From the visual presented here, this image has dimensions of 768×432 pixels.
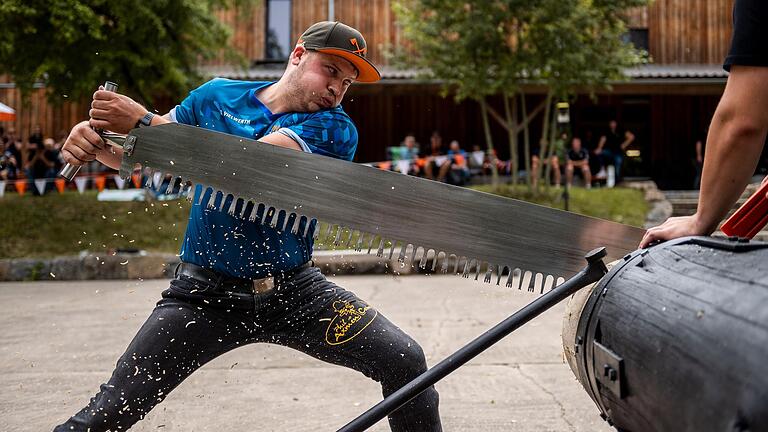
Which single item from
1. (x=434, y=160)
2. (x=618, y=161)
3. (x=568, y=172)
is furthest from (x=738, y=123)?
(x=618, y=161)

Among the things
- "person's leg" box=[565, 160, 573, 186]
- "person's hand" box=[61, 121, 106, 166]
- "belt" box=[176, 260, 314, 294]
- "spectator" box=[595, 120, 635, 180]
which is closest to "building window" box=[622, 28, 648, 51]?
"spectator" box=[595, 120, 635, 180]

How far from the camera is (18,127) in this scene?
20.7m

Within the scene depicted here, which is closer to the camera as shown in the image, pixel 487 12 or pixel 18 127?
pixel 487 12

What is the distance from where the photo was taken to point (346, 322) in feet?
8.68

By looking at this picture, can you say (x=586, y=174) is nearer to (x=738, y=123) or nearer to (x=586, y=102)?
(x=586, y=102)

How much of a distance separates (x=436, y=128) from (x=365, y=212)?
61.6ft

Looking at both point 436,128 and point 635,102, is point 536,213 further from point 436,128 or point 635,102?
point 635,102

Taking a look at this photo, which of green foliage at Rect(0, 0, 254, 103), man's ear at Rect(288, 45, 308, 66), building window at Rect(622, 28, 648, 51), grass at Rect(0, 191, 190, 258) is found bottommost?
grass at Rect(0, 191, 190, 258)

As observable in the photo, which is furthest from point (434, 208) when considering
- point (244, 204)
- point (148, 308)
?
point (148, 308)

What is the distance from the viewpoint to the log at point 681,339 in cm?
133

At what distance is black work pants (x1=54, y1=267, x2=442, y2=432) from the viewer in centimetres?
250

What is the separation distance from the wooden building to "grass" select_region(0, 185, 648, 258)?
5.91 m

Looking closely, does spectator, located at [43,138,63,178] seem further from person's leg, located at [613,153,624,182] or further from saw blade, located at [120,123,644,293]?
saw blade, located at [120,123,644,293]

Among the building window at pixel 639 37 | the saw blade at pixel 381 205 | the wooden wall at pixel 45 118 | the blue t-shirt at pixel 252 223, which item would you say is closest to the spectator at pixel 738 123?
the saw blade at pixel 381 205
